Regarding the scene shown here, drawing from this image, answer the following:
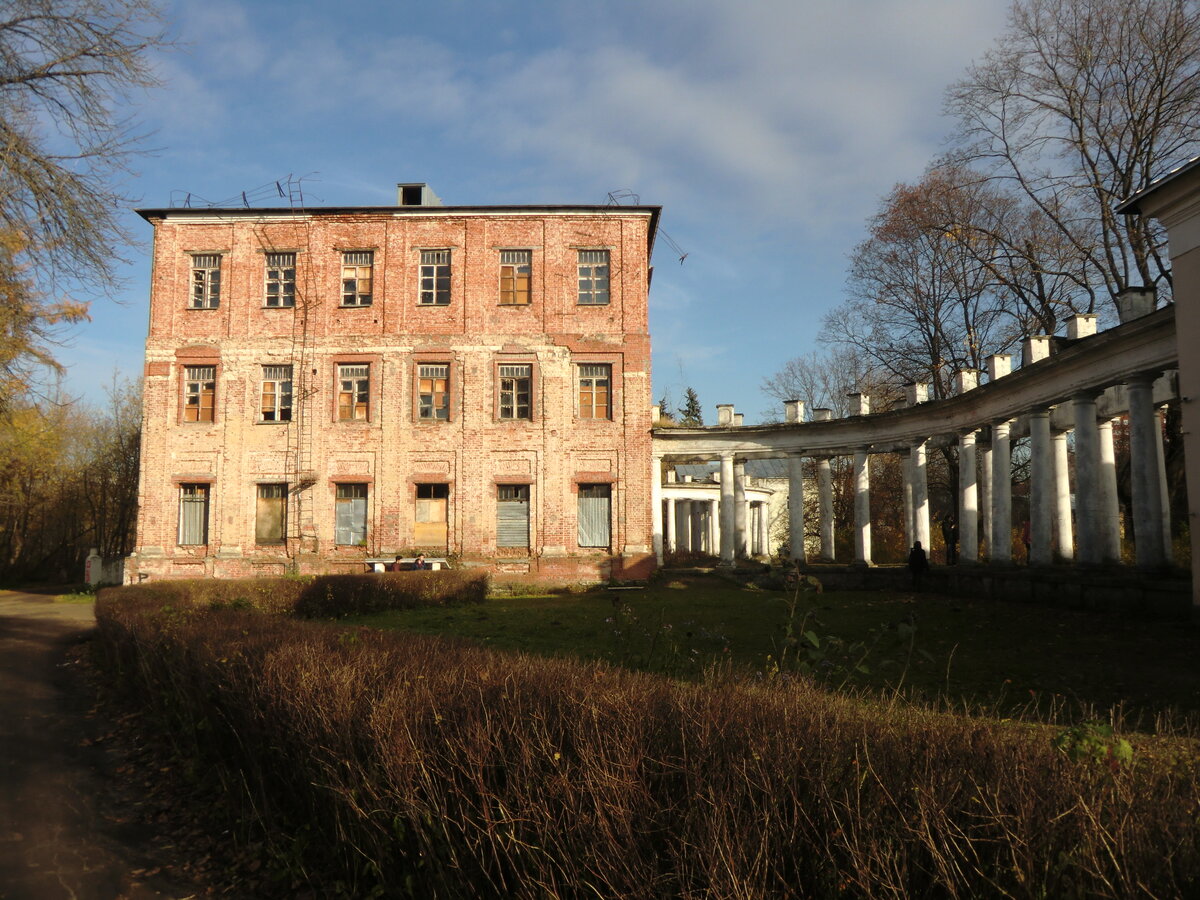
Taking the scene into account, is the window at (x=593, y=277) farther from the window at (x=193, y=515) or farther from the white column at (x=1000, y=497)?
the window at (x=193, y=515)

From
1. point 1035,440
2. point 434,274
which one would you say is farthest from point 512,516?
point 1035,440

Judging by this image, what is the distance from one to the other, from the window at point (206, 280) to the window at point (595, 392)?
539 inches

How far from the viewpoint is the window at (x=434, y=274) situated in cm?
3036

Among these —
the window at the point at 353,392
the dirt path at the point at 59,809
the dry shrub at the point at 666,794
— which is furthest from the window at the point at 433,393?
the dry shrub at the point at 666,794

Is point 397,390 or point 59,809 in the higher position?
point 397,390

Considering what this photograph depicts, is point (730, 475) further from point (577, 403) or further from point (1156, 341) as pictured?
point (1156, 341)

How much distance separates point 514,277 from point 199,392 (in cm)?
1198

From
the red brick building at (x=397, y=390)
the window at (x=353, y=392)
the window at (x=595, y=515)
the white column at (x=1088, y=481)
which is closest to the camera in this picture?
the white column at (x=1088, y=481)

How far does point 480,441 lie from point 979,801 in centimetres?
2712

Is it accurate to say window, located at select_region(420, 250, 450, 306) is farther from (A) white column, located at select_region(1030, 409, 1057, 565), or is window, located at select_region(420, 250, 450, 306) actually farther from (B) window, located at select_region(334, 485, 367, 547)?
(A) white column, located at select_region(1030, 409, 1057, 565)

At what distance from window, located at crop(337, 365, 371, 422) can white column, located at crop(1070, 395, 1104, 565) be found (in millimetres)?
21866

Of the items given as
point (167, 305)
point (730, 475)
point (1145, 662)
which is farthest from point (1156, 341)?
point (167, 305)

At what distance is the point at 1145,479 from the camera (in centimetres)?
1689

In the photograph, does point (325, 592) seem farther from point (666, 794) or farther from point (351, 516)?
point (666, 794)
